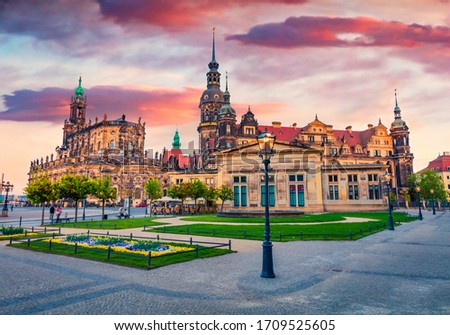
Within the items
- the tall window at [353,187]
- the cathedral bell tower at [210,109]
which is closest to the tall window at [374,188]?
the tall window at [353,187]

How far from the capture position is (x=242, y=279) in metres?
10.6

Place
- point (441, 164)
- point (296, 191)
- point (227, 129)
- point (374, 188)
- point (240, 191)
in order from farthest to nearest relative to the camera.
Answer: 1. point (441, 164)
2. point (227, 129)
3. point (374, 188)
4. point (240, 191)
5. point (296, 191)

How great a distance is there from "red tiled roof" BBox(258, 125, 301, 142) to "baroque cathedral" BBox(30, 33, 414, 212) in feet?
0.90

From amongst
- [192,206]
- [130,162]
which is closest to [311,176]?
[192,206]

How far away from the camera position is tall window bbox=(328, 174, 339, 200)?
63062 millimetres

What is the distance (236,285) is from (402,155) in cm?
9283

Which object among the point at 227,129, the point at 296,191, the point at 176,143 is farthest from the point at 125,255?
the point at 176,143

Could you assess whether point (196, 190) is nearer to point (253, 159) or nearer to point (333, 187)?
point (253, 159)

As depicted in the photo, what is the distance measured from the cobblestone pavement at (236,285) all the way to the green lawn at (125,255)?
0.51 meters

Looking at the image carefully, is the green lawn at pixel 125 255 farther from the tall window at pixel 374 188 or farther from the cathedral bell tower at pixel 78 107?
the cathedral bell tower at pixel 78 107

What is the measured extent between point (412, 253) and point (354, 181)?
50.1 metres

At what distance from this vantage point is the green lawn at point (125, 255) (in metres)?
13.1

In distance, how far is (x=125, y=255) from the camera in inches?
579

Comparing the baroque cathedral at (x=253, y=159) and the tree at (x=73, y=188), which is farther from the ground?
the baroque cathedral at (x=253, y=159)
